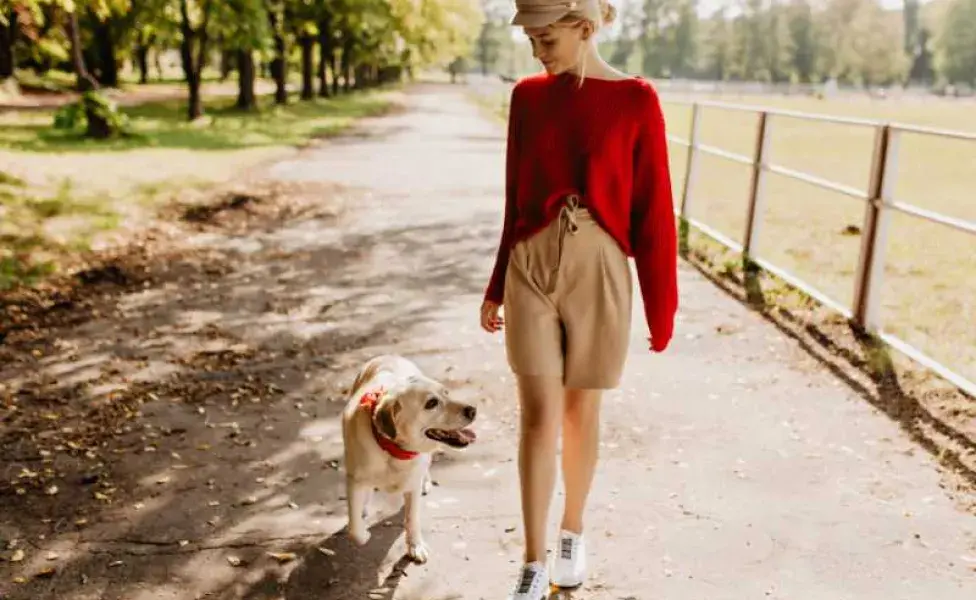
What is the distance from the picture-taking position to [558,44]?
120 inches

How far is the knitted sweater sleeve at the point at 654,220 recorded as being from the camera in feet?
10.2

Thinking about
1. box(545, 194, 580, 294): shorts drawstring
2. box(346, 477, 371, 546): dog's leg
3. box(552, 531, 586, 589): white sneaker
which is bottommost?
box(552, 531, 586, 589): white sneaker

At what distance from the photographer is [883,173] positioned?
6.71m

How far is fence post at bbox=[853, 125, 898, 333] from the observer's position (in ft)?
21.8

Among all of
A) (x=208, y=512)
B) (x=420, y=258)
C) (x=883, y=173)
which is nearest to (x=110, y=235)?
(x=420, y=258)

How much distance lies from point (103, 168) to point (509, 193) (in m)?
13.8

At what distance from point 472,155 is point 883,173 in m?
15.0

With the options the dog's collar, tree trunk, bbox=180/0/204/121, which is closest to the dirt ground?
the dog's collar

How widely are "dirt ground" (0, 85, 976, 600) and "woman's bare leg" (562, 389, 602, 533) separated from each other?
30 cm

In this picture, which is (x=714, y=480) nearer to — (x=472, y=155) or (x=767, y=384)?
(x=767, y=384)

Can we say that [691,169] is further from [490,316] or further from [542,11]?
[542,11]

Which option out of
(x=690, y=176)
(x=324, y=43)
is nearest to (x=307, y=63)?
(x=324, y=43)

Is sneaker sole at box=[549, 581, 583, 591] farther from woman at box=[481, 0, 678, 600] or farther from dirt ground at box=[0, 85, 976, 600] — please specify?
woman at box=[481, 0, 678, 600]

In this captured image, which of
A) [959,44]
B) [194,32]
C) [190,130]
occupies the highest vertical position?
[959,44]
